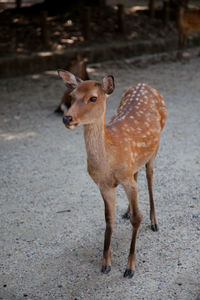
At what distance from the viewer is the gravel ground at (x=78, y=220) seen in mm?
3387

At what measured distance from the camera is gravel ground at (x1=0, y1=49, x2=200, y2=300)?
11.1ft

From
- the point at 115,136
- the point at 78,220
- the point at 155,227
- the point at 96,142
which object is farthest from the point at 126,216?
the point at 96,142

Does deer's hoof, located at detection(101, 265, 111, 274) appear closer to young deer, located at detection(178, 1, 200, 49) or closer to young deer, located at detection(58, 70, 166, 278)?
young deer, located at detection(58, 70, 166, 278)

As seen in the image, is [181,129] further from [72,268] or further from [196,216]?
[72,268]

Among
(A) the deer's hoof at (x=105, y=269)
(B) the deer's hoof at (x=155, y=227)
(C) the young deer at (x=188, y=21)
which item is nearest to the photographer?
(A) the deer's hoof at (x=105, y=269)

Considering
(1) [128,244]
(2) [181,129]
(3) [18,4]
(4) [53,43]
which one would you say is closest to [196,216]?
(1) [128,244]

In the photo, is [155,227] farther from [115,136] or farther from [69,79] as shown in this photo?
[69,79]

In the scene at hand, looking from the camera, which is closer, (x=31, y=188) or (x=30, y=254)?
(x=30, y=254)

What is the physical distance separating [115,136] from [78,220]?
124cm

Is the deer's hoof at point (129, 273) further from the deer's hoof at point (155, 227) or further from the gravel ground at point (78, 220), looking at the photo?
the deer's hoof at point (155, 227)

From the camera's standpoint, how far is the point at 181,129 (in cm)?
648

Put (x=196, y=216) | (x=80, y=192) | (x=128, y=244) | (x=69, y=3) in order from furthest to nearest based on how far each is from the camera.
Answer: (x=69, y=3)
(x=80, y=192)
(x=196, y=216)
(x=128, y=244)

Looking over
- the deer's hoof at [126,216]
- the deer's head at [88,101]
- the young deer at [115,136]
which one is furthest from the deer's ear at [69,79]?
the deer's hoof at [126,216]

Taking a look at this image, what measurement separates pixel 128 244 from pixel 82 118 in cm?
145
